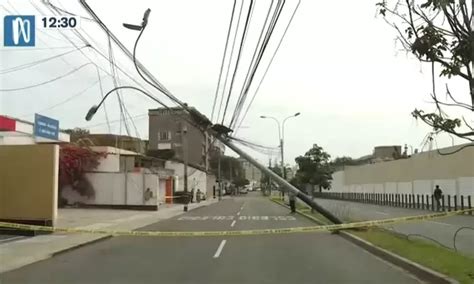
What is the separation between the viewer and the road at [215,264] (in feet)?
37.7

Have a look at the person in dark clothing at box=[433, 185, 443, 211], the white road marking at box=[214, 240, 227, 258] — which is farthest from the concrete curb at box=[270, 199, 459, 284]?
the person in dark clothing at box=[433, 185, 443, 211]

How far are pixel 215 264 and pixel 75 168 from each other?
108 ft

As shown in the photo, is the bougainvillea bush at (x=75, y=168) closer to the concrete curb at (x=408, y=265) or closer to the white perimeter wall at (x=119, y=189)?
the white perimeter wall at (x=119, y=189)

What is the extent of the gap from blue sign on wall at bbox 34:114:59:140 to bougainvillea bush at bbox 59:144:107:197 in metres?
18.0

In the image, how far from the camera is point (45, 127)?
84.1ft

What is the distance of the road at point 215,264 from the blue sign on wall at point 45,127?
7.70 m

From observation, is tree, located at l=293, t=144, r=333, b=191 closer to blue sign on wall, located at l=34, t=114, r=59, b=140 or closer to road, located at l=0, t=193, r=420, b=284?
blue sign on wall, located at l=34, t=114, r=59, b=140

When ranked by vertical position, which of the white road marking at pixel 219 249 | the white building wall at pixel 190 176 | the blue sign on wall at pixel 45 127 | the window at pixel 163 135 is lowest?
the white road marking at pixel 219 249

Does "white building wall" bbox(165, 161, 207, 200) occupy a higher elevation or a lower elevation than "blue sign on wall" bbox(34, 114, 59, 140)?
lower

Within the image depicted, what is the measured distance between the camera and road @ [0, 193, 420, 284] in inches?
452

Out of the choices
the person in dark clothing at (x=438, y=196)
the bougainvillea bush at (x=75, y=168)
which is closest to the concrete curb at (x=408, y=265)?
the person in dark clothing at (x=438, y=196)

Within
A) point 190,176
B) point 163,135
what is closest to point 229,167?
point 163,135

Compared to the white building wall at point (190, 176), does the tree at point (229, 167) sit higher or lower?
higher

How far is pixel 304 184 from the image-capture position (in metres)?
52.5
